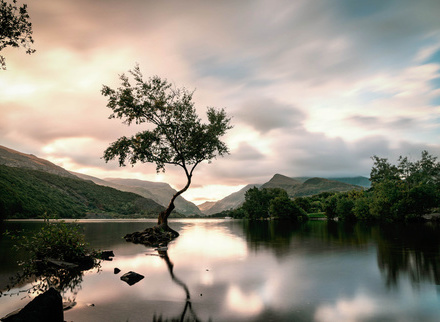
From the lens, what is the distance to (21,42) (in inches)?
801

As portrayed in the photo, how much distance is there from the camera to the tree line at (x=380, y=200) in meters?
76.4

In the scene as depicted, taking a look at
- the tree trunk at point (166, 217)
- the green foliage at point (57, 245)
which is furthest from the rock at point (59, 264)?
the tree trunk at point (166, 217)

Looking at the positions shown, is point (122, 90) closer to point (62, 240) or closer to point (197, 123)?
point (197, 123)

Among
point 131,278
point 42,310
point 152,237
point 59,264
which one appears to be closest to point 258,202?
point 152,237

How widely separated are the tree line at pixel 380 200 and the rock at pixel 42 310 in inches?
3542

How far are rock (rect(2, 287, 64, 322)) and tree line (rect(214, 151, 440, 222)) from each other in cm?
8997

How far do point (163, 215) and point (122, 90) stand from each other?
20.4 metres

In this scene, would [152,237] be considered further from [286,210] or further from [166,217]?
[286,210]

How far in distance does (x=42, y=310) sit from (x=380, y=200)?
92.6 metres

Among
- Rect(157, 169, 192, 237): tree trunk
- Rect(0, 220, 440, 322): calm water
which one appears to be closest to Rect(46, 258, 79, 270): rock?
Rect(0, 220, 440, 322): calm water

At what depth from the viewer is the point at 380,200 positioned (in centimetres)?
8038

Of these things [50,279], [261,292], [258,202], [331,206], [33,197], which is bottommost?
[331,206]

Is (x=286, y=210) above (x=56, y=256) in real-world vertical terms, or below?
below

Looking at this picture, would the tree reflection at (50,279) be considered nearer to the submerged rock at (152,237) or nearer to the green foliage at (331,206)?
the submerged rock at (152,237)
